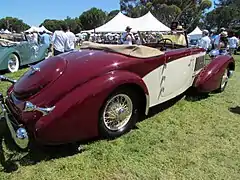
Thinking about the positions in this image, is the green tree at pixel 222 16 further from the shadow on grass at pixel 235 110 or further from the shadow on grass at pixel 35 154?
the shadow on grass at pixel 35 154

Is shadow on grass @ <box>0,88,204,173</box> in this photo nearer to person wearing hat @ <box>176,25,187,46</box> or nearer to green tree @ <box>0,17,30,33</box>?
person wearing hat @ <box>176,25,187,46</box>

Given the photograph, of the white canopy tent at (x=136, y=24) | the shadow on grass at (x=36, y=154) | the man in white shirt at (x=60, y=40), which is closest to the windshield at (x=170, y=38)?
the shadow on grass at (x=36, y=154)

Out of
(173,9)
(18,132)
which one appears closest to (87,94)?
(18,132)

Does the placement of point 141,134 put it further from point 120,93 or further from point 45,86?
point 45,86

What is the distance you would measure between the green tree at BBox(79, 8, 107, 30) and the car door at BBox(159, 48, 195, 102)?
2528 inches

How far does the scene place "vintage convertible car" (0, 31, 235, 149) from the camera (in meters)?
2.93

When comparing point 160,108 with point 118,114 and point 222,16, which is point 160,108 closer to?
point 118,114

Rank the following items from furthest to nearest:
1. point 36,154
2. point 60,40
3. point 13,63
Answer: point 13,63, point 60,40, point 36,154

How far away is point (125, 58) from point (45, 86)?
1.12 metres

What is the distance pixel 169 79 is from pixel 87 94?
1.74m

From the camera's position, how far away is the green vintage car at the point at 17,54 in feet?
28.5

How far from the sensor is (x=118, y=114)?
3.55 meters

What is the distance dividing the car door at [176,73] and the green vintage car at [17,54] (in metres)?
6.00

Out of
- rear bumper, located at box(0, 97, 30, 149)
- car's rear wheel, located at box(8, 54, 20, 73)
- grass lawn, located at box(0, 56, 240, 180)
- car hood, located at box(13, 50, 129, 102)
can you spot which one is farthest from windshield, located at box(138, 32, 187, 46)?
car's rear wheel, located at box(8, 54, 20, 73)
